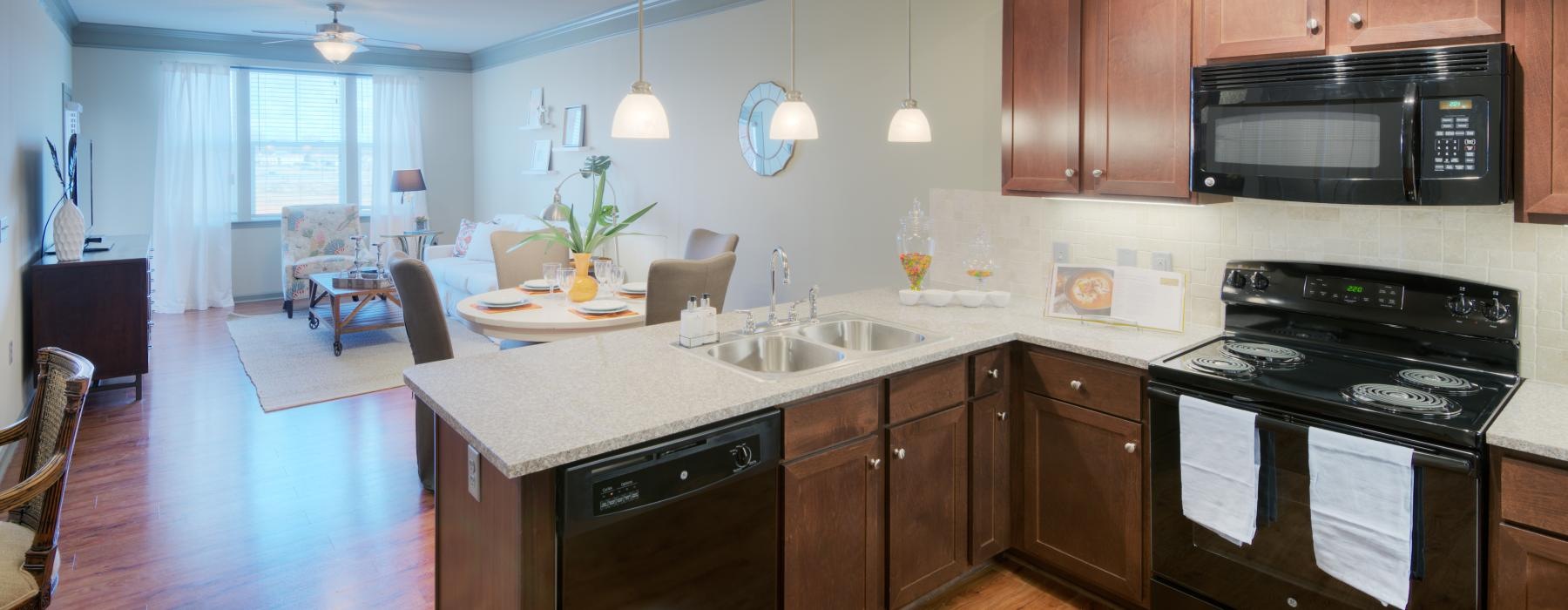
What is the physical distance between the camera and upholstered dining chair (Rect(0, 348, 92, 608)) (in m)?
1.91

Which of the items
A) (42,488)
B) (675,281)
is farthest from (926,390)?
(42,488)

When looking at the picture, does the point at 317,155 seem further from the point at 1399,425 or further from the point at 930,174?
the point at 1399,425

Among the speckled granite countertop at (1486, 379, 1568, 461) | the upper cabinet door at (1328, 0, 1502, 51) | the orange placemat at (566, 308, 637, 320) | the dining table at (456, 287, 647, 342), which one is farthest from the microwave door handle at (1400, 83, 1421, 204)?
the orange placemat at (566, 308, 637, 320)

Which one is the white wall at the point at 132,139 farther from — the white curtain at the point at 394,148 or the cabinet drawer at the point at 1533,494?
the cabinet drawer at the point at 1533,494

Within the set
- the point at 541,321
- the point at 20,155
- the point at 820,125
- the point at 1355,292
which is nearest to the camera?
the point at 1355,292

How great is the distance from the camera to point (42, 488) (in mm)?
1915

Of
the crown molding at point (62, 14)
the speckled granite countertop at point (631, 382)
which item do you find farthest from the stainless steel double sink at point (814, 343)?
the crown molding at point (62, 14)

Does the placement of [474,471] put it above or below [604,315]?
below

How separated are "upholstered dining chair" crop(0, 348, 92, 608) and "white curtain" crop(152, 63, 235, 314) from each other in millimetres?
6842

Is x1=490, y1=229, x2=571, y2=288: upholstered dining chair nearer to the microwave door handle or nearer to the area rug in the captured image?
the area rug

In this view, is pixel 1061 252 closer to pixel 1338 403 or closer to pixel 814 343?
pixel 814 343

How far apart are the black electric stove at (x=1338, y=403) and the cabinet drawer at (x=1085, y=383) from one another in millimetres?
93

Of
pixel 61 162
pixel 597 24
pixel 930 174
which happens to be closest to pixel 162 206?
pixel 61 162

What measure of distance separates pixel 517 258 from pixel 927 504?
3.22 meters
